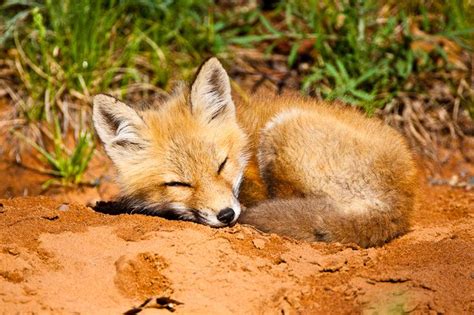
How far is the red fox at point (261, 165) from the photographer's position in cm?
385

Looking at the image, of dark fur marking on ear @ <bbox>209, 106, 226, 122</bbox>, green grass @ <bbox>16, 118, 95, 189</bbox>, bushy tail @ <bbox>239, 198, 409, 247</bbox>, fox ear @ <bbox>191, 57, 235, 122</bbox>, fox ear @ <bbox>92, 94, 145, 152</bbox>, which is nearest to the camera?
bushy tail @ <bbox>239, 198, 409, 247</bbox>

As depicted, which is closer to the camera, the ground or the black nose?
the ground

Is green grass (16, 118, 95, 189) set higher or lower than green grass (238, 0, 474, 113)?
lower

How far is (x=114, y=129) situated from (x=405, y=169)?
182 cm

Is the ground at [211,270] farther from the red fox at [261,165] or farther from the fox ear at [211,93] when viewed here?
the fox ear at [211,93]

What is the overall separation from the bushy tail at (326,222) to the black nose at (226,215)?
0.11m

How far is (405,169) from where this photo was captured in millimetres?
4109

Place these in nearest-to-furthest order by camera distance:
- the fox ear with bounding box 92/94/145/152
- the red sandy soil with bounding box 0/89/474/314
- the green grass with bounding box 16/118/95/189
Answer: the red sandy soil with bounding box 0/89/474/314, the fox ear with bounding box 92/94/145/152, the green grass with bounding box 16/118/95/189

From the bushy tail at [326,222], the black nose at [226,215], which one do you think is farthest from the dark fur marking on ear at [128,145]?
the bushy tail at [326,222]

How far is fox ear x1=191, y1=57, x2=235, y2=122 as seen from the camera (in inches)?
168

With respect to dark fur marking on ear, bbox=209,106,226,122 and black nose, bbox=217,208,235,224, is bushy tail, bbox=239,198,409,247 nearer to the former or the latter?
black nose, bbox=217,208,235,224

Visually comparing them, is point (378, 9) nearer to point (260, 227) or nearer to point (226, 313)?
point (260, 227)

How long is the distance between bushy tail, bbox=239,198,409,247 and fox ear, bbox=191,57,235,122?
82 centimetres

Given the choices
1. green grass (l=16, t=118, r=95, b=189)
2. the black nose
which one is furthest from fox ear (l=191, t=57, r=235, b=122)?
green grass (l=16, t=118, r=95, b=189)
